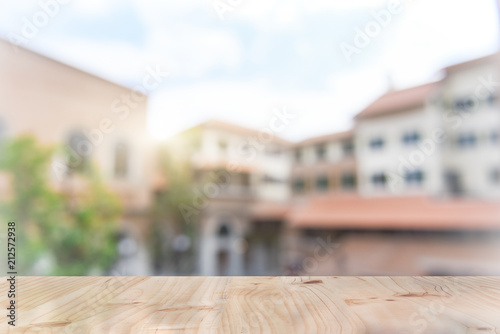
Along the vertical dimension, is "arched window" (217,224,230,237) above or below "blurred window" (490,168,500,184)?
below

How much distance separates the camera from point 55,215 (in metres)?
4.70

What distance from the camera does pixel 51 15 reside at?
2.83 meters

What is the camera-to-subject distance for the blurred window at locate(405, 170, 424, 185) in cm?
746

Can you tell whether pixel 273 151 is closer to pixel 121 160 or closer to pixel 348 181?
pixel 348 181

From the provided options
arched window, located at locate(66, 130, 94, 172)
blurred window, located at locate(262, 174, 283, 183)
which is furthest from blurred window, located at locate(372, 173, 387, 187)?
arched window, located at locate(66, 130, 94, 172)

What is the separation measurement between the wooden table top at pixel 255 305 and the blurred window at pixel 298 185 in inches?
326

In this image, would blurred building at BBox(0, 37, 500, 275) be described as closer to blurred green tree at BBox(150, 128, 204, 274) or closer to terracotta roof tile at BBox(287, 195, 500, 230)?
terracotta roof tile at BBox(287, 195, 500, 230)

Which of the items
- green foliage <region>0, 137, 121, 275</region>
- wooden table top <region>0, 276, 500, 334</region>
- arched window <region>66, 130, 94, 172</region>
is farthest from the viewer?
arched window <region>66, 130, 94, 172</region>

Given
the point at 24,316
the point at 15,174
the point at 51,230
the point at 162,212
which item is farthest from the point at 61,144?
the point at 24,316

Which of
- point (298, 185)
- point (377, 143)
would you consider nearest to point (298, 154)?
point (298, 185)

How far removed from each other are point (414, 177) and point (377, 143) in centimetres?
124

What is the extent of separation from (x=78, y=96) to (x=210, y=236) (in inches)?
160

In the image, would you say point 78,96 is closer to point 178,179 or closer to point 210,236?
point 178,179

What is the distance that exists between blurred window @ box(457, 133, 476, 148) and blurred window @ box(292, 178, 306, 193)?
372cm
